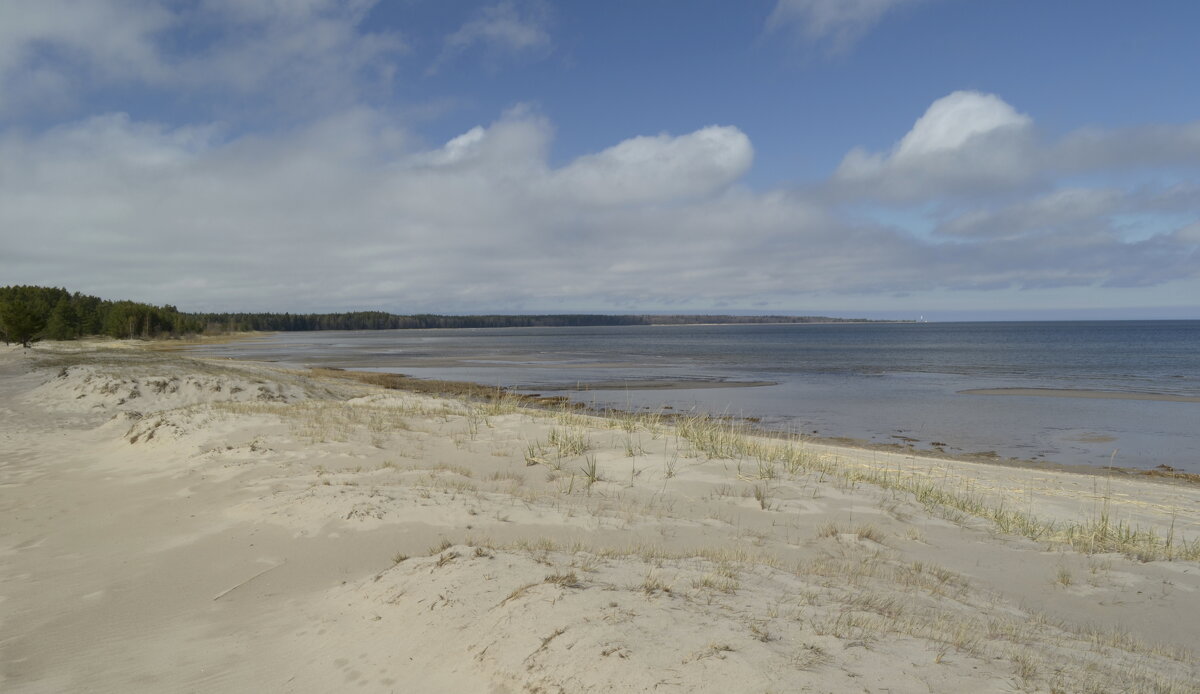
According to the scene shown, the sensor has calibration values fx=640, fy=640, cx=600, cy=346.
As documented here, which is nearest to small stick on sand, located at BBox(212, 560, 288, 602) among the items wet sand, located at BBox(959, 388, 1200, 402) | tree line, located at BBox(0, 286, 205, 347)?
wet sand, located at BBox(959, 388, 1200, 402)

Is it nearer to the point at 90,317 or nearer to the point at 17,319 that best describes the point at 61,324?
the point at 90,317

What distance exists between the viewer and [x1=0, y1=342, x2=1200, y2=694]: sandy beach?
12.7 feet

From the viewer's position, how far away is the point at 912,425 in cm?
2392

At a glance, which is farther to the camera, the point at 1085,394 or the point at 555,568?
the point at 1085,394

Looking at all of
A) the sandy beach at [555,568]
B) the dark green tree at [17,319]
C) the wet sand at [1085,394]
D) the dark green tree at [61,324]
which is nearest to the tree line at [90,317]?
the dark green tree at [61,324]

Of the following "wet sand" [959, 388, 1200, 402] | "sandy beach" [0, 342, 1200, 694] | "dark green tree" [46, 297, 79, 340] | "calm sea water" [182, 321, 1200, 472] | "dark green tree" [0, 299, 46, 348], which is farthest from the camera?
"dark green tree" [46, 297, 79, 340]

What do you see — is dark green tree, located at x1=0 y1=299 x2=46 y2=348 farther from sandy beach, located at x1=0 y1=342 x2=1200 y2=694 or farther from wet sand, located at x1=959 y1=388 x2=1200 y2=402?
wet sand, located at x1=959 y1=388 x2=1200 y2=402

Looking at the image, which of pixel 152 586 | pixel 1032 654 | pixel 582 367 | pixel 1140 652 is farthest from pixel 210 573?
pixel 582 367

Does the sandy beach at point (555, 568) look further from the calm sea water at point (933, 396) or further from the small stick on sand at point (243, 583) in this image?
the calm sea water at point (933, 396)

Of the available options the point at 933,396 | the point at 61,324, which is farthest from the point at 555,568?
the point at 61,324

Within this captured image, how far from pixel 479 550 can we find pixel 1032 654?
4.10 meters

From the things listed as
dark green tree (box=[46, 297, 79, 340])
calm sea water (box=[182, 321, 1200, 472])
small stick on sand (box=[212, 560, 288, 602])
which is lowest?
calm sea water (box=[182, 321, 1200, 472])

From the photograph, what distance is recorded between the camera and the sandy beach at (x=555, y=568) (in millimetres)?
3861

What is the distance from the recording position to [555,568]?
5.17 m
